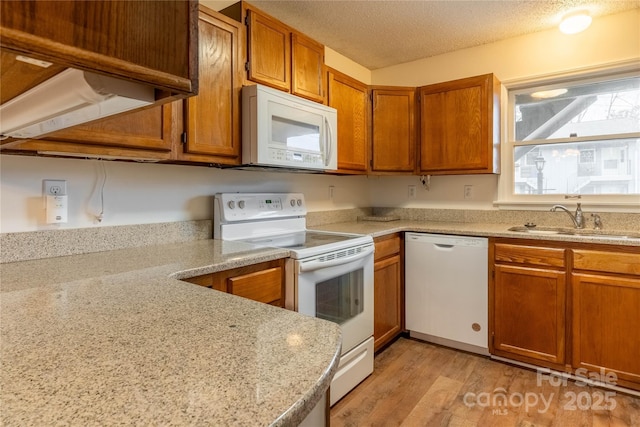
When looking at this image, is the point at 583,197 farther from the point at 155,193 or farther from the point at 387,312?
the point at 155,193

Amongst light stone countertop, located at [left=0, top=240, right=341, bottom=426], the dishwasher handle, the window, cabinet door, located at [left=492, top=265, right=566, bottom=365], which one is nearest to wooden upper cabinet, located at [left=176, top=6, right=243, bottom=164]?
light stone countertop, located at [left=0, top=240, right=341, bottom=426]

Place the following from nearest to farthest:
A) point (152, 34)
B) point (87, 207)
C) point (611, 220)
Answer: point (152, 34) → point (87, 207) → point (611, 220)

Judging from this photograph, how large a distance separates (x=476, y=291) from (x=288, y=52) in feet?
6.36

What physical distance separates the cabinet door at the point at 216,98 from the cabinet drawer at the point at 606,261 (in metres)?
1.99

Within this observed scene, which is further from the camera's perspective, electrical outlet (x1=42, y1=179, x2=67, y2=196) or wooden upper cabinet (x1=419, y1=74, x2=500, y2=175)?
wooden upper cabinet (x1=419, y1=74, x2=500, y2=175)

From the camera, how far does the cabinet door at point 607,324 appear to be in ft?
6.25

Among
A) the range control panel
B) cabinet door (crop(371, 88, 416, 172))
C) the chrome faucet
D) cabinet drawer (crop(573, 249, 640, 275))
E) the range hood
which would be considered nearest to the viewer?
the range hood

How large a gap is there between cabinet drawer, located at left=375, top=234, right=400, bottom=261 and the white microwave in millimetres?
617

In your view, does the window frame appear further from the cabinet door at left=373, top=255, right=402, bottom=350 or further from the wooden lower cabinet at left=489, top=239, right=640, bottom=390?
the cabinet door at left=373, top=255, right=402, bottom=350

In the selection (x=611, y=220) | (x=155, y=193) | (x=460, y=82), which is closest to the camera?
(x=155, y=193)

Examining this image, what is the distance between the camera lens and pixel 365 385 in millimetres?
2088

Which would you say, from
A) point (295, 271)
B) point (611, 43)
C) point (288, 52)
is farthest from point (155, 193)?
point (611, 43)

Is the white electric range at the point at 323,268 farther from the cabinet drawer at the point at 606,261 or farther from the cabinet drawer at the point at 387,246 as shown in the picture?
the cabinet drawer at the point at 606,261

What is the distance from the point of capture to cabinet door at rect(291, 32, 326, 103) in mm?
2160
